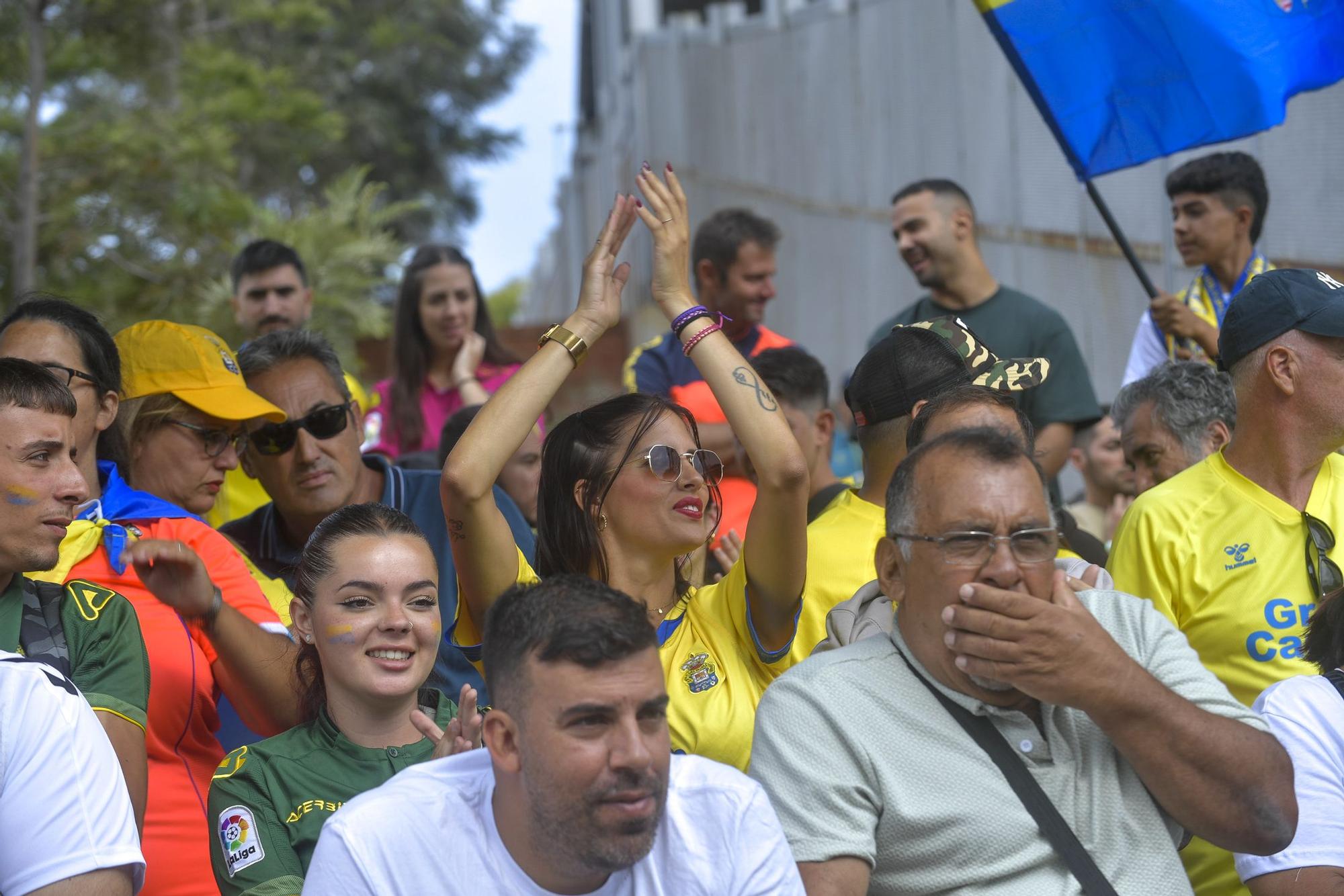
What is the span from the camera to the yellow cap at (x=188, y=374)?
4723 millimetres

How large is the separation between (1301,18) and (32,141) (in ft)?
27.7

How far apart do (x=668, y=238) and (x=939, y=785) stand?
1799 mm

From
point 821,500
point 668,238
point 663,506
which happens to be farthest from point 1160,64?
point 663,506

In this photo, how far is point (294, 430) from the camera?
16.3 feet

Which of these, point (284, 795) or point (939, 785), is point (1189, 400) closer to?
point (939, 785)

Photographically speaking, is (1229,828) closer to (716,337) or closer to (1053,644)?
(1053,644)

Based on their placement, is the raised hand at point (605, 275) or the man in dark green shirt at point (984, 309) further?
the man in dark green shirt at point (984, 309)

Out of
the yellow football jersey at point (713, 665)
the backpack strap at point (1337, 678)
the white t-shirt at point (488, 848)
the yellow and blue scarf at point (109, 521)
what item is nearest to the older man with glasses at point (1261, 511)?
the backpack strap at point (1337, 678)

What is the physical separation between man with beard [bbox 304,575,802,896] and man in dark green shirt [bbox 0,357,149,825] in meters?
0.91

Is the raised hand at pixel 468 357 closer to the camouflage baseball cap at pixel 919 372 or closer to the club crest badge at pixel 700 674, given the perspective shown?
the camouflage baseball cap at pixel 919 372

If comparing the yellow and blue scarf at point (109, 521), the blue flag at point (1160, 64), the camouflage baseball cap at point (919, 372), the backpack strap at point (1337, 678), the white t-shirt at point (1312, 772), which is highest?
the blue flag at point (1160, 64)

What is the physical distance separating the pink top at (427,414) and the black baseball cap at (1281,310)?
10.7 ft

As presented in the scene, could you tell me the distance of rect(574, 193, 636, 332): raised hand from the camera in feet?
13.5

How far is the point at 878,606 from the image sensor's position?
3.57 metres
